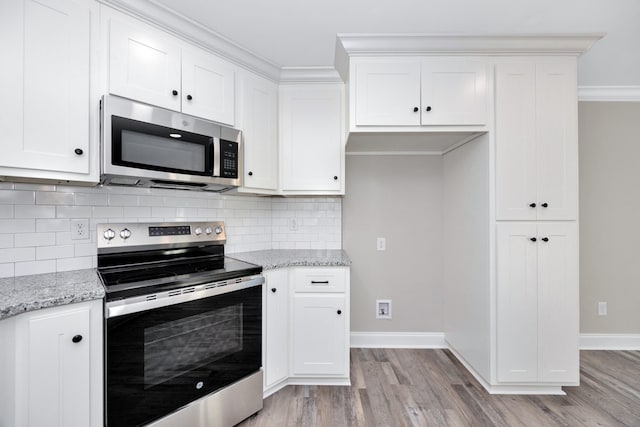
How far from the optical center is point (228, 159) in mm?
2004

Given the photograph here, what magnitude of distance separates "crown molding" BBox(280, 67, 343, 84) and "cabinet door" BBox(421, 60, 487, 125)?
722 mm

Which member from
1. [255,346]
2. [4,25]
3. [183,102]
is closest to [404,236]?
[255,346]

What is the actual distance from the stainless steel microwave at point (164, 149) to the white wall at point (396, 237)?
128 cm

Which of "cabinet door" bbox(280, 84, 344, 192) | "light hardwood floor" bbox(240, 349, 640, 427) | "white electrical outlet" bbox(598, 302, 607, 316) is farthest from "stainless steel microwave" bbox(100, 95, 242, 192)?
"white electrical outlet" bbox(598, 302, 607, 316)

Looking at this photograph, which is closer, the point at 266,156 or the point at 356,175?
the point at 266,156

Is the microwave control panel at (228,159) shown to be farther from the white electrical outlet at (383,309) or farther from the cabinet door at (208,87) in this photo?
the white electrical outlet at (383,309)

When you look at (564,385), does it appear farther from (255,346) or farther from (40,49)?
(40,49)

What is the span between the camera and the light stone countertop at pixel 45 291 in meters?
1.08

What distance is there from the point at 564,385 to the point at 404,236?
156 cm

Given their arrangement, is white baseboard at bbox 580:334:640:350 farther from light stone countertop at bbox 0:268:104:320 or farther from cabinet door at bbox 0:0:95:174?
cabinet door at bbox 0:0:95:174

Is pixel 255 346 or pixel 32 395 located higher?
pixel 32 395

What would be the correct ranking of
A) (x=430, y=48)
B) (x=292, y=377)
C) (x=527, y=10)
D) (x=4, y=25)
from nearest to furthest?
1. (x=4, y=25)
2. (x=527, y=10)
3. (x=430, y=48)
4. (x=292, y=377)

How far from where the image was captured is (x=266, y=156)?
2.33m

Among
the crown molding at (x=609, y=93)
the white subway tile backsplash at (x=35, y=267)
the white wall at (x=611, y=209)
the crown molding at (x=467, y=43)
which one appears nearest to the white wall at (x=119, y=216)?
the white subway tile backsplash at (x=35, y=267)
